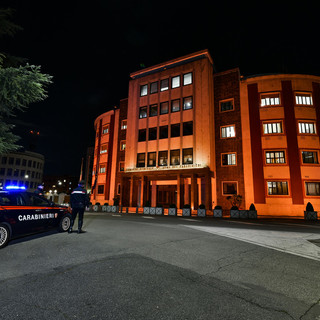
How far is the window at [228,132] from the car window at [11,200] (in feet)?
74.0

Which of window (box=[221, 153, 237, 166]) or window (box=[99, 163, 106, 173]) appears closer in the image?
window (box=[221, 153, 237, 166])

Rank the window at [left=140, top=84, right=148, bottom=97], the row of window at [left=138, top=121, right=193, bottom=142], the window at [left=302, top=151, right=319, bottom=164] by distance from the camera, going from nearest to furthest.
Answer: the window at [left=302, top=151, right=319, bottom=164]
the row of window at [left=138, top=121, right=193, bottom=142]
the window at [left=140, top=84, right=148, bottom=97]

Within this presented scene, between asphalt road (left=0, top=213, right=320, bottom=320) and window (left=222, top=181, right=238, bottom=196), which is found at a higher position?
window (left=222, top=181, right=238, bottom=196)

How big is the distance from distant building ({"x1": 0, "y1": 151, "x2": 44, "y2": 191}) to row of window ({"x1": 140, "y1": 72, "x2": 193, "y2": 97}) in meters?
63.4

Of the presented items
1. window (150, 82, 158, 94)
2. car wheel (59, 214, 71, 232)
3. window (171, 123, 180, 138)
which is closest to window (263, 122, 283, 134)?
window (171, 123, 180, 138)

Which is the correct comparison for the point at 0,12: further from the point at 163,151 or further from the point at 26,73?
the point at 163,151

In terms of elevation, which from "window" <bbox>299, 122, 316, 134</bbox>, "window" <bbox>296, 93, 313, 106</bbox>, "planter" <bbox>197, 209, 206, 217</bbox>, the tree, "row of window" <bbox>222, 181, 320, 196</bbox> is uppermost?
"window" <bbox>296, 93, 313, 106</bbox>

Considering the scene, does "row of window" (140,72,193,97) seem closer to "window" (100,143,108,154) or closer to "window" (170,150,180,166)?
"window" (170,150,180,166)

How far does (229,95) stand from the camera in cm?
2531

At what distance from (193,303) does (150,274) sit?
3.95 feet

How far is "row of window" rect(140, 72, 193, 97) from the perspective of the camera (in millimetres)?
26953

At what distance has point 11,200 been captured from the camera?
5781 mm

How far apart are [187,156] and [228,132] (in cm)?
570

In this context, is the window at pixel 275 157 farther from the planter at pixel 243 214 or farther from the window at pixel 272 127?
the planter at pixel 243 214
